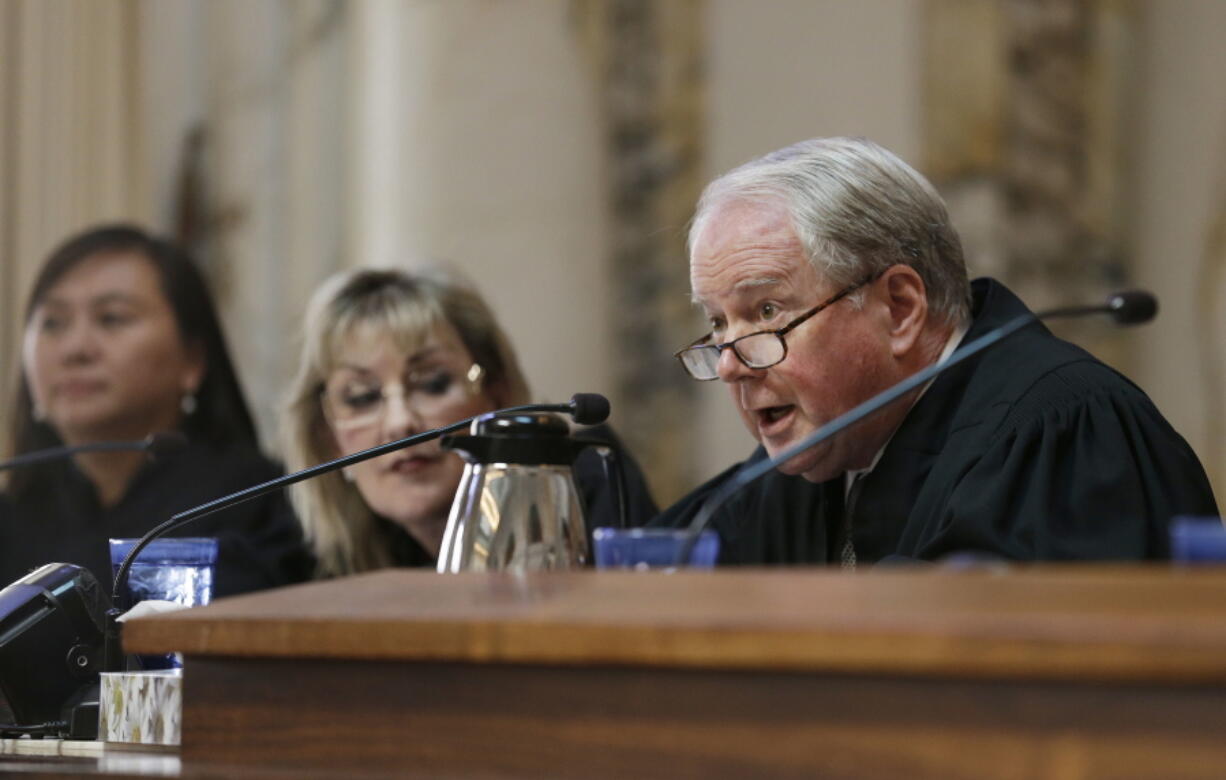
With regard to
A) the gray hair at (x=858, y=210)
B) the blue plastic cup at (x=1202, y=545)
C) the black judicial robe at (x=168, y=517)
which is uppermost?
the gray hair at (x=858, y=210)

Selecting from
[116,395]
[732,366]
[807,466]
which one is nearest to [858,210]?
[732,366]

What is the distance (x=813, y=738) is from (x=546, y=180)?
14.1 feet

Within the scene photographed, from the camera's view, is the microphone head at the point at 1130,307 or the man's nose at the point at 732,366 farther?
the man's nose at the point at 732,366

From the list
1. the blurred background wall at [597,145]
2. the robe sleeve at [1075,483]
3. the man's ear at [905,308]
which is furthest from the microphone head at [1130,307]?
the blurred background wall at [597,145]

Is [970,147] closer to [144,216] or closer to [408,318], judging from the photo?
[408,318]

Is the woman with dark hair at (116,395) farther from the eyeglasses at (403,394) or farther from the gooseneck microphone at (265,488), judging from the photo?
the gooseneck microphone at (265,488)

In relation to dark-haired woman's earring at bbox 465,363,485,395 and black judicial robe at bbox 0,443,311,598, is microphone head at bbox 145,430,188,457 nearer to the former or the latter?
black judicial robe at bbox 0,443,311,598

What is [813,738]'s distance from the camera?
133 cm

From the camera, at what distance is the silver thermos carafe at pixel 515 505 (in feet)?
7.08

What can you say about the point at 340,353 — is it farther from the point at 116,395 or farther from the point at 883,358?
the point at 883,358

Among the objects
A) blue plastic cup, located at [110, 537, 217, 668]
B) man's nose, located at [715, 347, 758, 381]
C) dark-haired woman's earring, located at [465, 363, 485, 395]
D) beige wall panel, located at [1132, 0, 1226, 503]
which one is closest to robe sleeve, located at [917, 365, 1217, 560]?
man's nose, located at [715, 347, 758, 381]

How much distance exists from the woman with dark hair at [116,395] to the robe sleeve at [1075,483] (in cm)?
238

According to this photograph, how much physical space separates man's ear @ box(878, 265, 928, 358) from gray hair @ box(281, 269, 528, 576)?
1224mm

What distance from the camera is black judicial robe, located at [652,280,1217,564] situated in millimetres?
2502
